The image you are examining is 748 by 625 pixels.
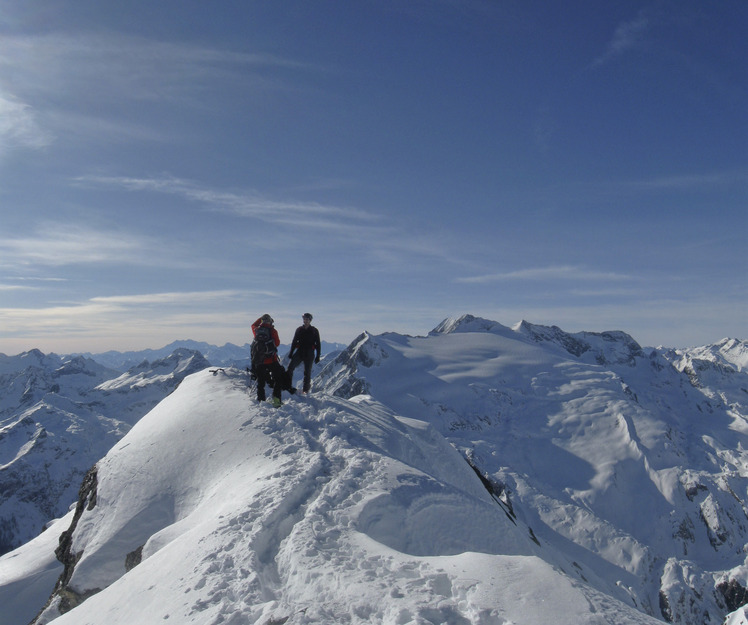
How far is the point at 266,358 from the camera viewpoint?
18422 mm

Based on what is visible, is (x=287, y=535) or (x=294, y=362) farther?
(x=294, y=362)

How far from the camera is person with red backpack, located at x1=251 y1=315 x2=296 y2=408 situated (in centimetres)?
1836

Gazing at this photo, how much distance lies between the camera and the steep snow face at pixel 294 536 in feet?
23.9

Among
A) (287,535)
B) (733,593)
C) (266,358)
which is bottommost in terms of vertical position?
(733,593)

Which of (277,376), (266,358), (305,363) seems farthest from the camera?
(305,363)

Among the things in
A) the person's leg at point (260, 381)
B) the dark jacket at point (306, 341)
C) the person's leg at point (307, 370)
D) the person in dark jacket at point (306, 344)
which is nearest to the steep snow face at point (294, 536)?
the person's leg at point (260, 381)

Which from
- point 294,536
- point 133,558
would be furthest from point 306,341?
point 294,536

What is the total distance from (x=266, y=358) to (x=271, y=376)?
890mm

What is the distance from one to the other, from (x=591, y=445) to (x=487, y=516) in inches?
7361

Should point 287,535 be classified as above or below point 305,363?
below

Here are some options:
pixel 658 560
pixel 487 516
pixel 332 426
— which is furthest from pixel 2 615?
pixel 658 560

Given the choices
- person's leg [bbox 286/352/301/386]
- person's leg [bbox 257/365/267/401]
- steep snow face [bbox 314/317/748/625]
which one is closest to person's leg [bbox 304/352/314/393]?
person's leg [bbox 286/352/301/386]

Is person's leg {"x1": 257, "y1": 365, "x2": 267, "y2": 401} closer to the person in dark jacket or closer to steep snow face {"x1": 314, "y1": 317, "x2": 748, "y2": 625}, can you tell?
the person in dark jacket

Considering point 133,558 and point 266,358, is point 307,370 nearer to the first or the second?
point 266,358
